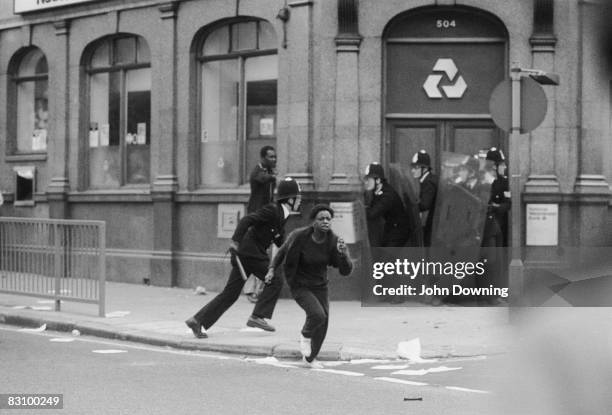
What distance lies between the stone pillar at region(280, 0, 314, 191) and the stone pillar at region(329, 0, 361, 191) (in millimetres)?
457

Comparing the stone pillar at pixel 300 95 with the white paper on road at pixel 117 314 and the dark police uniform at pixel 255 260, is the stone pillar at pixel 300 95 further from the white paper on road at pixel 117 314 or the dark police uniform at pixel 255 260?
the dark police uniform at pixel 255 260

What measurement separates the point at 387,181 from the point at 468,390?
707 cm

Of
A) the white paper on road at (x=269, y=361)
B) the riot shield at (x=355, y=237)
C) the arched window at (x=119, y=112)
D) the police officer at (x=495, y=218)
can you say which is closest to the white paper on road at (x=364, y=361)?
the white paper on road at (x=269, y=361)

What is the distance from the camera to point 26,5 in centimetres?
2072

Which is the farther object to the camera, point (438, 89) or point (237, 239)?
point (438, 89)

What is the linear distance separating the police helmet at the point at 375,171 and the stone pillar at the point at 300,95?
1.05 m

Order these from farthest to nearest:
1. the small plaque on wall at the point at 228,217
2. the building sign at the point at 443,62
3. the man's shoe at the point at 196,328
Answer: the small plaque on wall at the point at 228,217, the building sign at the point at 443,62, the man's shoe at the point at 196,328

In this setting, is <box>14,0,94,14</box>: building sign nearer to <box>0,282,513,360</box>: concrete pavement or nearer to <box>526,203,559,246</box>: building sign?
<box>0,282,513,360</box>: concrete pavement

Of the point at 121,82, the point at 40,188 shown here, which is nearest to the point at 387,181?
the point at 121,82

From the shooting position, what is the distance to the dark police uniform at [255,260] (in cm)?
1194

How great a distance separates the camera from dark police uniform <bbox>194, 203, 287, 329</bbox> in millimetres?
11938

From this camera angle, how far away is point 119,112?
1941cm

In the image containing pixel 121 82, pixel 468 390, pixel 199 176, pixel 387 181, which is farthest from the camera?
pixel 121 82

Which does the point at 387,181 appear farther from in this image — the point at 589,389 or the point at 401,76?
the point at 589,389
